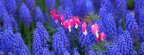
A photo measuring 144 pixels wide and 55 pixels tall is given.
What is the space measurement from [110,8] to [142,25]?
1238 millimetres

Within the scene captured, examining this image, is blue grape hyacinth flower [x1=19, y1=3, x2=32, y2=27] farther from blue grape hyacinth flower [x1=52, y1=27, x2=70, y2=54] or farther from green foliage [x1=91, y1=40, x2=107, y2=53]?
green foliage [x1=91, y1=40, x2=107, y2=53]

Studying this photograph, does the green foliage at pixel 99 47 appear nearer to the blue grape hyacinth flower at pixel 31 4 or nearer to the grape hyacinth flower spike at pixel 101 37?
the grape hyacinth flower spike at pixel 101 37

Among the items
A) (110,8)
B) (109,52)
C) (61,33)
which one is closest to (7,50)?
(61,33)

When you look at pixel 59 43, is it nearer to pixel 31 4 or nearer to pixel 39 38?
pixel 39 38

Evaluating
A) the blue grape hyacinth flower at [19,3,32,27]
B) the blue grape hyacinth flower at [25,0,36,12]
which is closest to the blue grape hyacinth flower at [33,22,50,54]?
the blue grape hyacinth flower at [19,3,32,27]

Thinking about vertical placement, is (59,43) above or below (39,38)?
below

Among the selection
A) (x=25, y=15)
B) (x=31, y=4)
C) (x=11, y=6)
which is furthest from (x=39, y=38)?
(x=31, y=4)

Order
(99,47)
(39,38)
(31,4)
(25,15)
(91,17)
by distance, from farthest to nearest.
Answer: (31,4)
(25,15)
(39,38)
(99,47)
(91,17)

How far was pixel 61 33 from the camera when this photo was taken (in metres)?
5.35

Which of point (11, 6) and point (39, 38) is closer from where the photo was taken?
point (39, 38)

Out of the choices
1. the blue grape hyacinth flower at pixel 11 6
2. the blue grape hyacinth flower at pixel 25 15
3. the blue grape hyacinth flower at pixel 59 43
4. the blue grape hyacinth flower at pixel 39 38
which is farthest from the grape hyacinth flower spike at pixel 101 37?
the blue grape hyacinth flower at pixel 11 6

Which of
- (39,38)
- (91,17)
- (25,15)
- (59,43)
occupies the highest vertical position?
(25,15)

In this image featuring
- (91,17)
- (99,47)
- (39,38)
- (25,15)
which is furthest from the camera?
(25,15)

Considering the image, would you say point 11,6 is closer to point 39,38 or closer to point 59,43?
point 39,38
